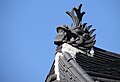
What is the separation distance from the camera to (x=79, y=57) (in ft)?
19.1

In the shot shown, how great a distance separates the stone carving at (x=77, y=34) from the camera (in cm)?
609

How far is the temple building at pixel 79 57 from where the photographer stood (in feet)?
17.3

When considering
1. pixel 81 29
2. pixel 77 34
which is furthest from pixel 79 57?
pixel 81 29

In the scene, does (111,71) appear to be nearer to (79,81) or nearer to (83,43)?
(83,43)

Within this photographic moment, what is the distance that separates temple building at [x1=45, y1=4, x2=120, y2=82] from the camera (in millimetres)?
5258

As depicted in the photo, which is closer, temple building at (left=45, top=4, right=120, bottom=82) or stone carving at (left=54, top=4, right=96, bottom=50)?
temple building at (left=45, top=4, right=120, bottom=82)

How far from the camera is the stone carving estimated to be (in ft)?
20.0

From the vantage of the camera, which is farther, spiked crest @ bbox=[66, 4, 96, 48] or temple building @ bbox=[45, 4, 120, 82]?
spiked crest @ bbox=[66, 4, 96, 48]

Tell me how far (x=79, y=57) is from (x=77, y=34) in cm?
61

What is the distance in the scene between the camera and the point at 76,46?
6008 millimetres

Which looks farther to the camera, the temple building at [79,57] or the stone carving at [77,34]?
the stone carving at [77,34]

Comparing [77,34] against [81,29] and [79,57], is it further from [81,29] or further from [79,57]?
[79,57]

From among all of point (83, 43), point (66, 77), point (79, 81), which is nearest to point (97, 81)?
point (79, 81)

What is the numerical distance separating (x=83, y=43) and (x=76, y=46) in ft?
0.85
